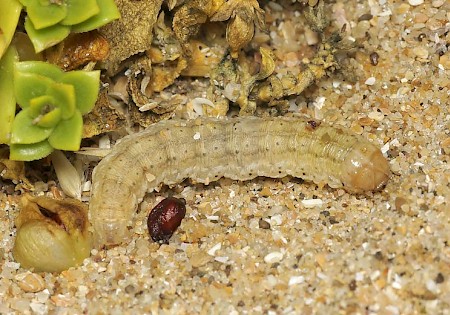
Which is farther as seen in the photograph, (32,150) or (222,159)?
(222,159)

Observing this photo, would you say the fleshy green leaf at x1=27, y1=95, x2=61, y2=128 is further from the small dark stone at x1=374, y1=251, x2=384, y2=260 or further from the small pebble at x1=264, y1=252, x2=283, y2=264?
the small dark stone at x1=374, y1=251, x2=384, y2=260

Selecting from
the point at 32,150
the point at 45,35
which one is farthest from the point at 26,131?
the point at 45,35

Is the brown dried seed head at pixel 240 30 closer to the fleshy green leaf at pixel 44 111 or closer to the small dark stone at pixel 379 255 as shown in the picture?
the fleshy green leaf at pixel 44 111

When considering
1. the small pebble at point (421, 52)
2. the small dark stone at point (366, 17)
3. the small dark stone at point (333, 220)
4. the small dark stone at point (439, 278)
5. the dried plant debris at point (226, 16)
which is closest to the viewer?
the small dark stone at point (439, 278)

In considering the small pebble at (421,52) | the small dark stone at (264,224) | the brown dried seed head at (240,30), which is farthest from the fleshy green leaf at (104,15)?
the small pebble at (421,52)

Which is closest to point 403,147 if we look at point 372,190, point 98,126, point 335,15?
point 372,190

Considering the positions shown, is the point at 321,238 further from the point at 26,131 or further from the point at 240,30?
the point at 26,131
